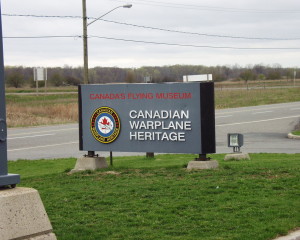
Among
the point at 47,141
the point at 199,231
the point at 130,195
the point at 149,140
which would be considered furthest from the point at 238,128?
the point at 199,231

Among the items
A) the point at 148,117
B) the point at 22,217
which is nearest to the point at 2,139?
the point at 22,217

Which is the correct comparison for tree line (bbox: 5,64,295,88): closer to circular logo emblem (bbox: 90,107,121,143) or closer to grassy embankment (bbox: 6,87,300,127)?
grassy embankment (bbox: 6,87,300,127)

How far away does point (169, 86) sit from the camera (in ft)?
42.1

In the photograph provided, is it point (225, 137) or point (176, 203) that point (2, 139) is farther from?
point (225, 137)

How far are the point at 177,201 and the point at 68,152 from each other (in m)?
13.6

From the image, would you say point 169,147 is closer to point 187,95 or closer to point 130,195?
point 187,95

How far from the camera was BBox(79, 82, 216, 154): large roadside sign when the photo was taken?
41.1 ft

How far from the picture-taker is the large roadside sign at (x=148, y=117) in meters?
12.5

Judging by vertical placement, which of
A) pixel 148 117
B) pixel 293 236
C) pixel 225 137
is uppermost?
pixel 148 117

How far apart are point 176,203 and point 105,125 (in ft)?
17.8

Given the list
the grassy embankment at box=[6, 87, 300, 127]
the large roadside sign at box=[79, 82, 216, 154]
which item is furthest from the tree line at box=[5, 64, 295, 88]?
the large roadside sign at box=[79, 82, 216, 154]

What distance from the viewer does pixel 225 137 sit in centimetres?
2631

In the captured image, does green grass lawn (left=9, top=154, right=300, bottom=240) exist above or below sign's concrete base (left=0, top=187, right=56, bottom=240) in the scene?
below

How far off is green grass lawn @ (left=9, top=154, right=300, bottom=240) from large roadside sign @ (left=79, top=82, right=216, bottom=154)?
2.35 feet
